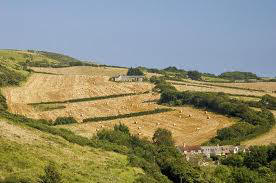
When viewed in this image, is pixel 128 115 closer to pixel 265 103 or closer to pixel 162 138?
pixel 162 138

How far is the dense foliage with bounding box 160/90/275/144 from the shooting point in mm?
108700

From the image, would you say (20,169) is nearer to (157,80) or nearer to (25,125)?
(25,125)

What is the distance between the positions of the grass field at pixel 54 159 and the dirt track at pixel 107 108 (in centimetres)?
2591

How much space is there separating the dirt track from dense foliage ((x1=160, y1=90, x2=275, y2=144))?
9.86 ft

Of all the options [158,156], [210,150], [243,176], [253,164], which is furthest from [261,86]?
[243,176]

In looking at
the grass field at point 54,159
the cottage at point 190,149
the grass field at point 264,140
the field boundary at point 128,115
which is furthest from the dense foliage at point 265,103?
the grass field at point 54,159

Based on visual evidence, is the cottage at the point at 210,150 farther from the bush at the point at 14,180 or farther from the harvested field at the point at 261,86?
the harvested field at the point at 261,86

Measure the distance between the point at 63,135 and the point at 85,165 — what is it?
14587 millimetres

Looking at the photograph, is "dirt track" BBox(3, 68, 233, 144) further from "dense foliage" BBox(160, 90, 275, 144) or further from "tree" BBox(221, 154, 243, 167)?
"tree" BBox(221, 154, 243, 167)

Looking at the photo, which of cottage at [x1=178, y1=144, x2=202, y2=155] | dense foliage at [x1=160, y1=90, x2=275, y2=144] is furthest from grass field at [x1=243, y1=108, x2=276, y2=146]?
cottage at [x1=178, y1=144, x2=202, y2=155]

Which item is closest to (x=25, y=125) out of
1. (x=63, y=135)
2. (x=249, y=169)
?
(x=63, y=135)

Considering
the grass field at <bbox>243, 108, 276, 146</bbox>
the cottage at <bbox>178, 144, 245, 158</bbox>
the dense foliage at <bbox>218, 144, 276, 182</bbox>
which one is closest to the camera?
the dense foliage at <bbox>218, 144, 276, 182</bbox>

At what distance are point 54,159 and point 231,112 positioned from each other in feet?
237

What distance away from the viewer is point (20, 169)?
5622cm
